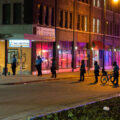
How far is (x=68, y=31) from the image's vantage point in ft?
125

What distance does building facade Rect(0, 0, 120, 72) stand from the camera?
32.3m

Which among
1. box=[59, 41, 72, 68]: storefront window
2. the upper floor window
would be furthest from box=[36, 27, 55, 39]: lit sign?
the upper floor window

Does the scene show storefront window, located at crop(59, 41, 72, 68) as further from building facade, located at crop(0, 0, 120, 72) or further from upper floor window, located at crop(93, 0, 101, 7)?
upper floor window, located at crop(93, 0, 101, 7)

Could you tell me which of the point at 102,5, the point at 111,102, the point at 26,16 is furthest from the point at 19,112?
the point at 102,5

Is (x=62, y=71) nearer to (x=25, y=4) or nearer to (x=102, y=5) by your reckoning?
(x=25, y=4)

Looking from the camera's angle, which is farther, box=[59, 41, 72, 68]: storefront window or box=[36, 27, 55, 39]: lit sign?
box=[59, 41, 72, 68]: storefront window

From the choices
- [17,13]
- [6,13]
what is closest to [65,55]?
[17,13]

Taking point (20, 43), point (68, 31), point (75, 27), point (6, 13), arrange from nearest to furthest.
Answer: point (20, 43)
point (6, 13)
point (68, 31)
point (75, 27)

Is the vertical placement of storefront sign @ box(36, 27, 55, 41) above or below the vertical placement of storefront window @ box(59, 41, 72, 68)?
above

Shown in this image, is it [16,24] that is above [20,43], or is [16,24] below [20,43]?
above

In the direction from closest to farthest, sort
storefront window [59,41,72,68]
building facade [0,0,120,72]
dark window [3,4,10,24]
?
dark window [3,4,10,24], building facade [0,0,120,72], storefront window [59,41,72,68]

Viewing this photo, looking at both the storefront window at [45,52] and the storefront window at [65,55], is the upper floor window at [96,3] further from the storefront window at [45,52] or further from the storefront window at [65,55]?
the storefront window at [45,52]

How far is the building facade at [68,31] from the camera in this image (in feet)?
106

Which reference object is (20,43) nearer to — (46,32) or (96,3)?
(46,32)
